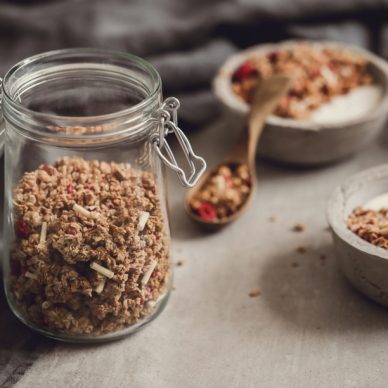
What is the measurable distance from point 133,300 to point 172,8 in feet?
2.54

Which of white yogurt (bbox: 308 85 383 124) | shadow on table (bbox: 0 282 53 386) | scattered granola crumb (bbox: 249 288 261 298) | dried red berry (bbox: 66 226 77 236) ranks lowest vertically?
shadow on table (bbox: 0 282 53 386)

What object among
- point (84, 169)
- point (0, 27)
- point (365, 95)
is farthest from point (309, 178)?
point (0, 27)

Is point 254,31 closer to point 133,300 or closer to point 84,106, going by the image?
point 84,106

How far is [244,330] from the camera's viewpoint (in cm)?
96

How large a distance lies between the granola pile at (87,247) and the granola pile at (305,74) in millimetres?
479

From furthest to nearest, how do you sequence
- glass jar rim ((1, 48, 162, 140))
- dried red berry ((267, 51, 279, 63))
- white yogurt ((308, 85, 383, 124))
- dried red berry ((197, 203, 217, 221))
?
dried red berry ((267, 51, 279, 63)) → white yogurt ((308, 85, 383, 124)) → dried red berry ((197, 203, 217, 221)) → glass jar rim ((1, 48, 162, 140))

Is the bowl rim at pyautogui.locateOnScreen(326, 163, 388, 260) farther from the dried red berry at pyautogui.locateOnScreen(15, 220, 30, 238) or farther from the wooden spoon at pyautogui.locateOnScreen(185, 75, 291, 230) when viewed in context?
the dried red berry at pyautogui.locateOnScreen(15, 220, 30, 238)

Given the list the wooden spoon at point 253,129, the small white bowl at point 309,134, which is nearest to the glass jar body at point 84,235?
the wooden spoon at point 253,129

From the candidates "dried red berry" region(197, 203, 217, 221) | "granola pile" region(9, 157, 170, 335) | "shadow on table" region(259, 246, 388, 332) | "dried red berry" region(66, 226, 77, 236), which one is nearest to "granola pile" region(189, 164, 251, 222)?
"dried red berry" region(197, 203, 217, 221)

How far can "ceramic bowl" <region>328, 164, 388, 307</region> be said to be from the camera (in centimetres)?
91

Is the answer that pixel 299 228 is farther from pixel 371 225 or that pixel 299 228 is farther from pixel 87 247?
pixel 87 247

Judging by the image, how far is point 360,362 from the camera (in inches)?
35.6

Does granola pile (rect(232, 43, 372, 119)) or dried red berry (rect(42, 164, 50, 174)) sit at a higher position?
dried red berry (rect(42, 164, 50, 174))

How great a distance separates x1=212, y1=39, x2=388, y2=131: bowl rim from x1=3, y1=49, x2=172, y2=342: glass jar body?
1.23 ft
